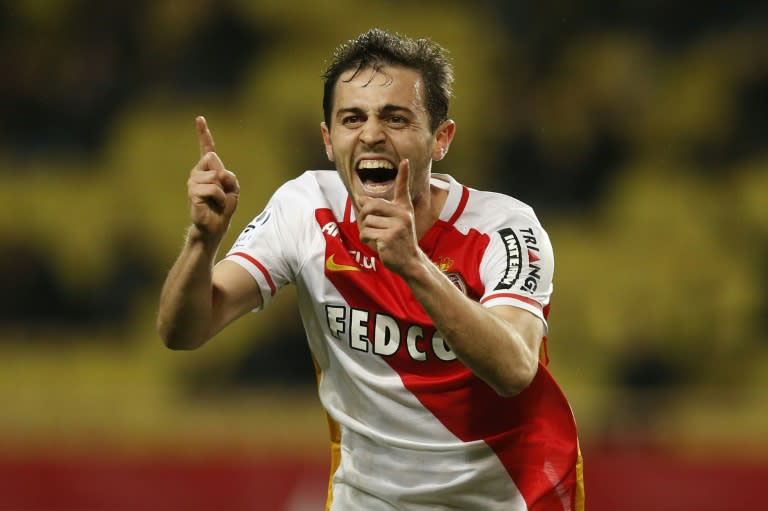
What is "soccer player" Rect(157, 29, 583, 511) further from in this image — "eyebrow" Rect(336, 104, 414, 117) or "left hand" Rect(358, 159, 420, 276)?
"left hand" Rect(358, 159, 420, 276)

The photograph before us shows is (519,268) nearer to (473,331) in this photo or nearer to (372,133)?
(473,331)

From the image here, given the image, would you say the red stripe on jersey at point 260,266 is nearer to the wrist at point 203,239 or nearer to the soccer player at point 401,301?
the soccer player at point 401,301

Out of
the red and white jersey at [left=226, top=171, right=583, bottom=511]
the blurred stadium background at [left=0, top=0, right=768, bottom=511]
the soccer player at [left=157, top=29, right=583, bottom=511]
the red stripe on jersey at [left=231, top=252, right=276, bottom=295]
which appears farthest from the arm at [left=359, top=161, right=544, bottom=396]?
the blurred stadium background at [left=0, top=0, right=768, bottom=511]

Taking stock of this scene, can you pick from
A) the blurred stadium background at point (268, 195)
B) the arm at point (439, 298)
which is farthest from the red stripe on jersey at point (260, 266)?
the blurred stadium background at point (268, 195)

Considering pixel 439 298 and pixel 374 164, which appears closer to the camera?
pixel 439 298

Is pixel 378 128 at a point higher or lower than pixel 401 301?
higher

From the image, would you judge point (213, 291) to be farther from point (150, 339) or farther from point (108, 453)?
point (150, 339)

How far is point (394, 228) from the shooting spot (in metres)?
2.71

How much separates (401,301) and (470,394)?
1.01ft

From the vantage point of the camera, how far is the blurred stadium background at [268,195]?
6566 mm

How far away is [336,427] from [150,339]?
5.09 metres

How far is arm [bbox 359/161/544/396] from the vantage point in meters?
2.71

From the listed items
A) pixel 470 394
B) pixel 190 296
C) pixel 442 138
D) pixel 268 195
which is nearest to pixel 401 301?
pixel 470 394

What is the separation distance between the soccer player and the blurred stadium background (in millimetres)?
2946
